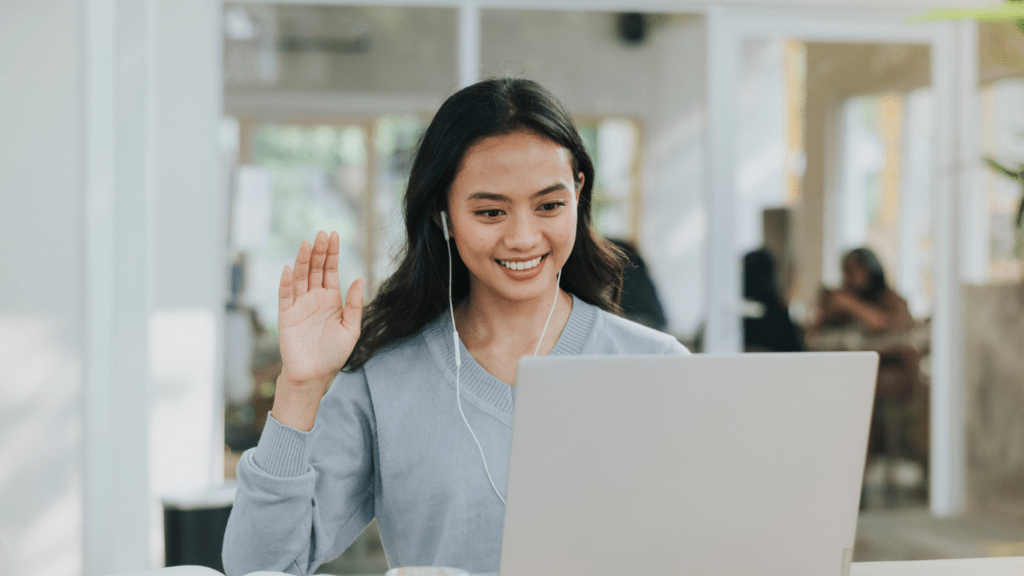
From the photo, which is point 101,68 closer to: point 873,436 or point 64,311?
point 64,311

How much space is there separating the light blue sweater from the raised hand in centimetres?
6

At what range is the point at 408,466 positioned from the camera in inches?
52.2

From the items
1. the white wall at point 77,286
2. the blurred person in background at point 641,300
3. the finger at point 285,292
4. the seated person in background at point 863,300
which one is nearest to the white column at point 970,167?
the seated person in background at point 863,300

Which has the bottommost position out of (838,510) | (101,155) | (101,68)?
(838,510)

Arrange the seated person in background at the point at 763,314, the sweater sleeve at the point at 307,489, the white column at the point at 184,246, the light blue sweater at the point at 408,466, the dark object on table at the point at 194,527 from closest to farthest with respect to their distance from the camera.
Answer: the sweater sleeve at the point at 307,489
the light blue sweater at the point at 408,466
the dark object on table at the point at 194,527
the white column at the point at 184,246
the seated person in background at the point at 763,314

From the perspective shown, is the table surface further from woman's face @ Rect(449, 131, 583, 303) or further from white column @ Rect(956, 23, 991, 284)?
white column @ Rect(956, 23, 991, 284)

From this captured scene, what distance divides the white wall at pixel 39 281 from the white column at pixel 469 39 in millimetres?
1441

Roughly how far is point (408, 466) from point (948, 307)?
324cm

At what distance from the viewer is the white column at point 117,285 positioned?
2785 millimetres

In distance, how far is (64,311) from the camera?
109 inches

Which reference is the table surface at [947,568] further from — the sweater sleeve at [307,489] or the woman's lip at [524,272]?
the sweater sleeve at [307,489]

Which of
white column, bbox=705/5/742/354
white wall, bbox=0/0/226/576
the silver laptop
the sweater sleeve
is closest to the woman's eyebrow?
the sweater sleeve

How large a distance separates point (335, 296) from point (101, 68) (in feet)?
6.71

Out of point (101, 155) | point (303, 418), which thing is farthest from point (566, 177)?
point (101, 155)
